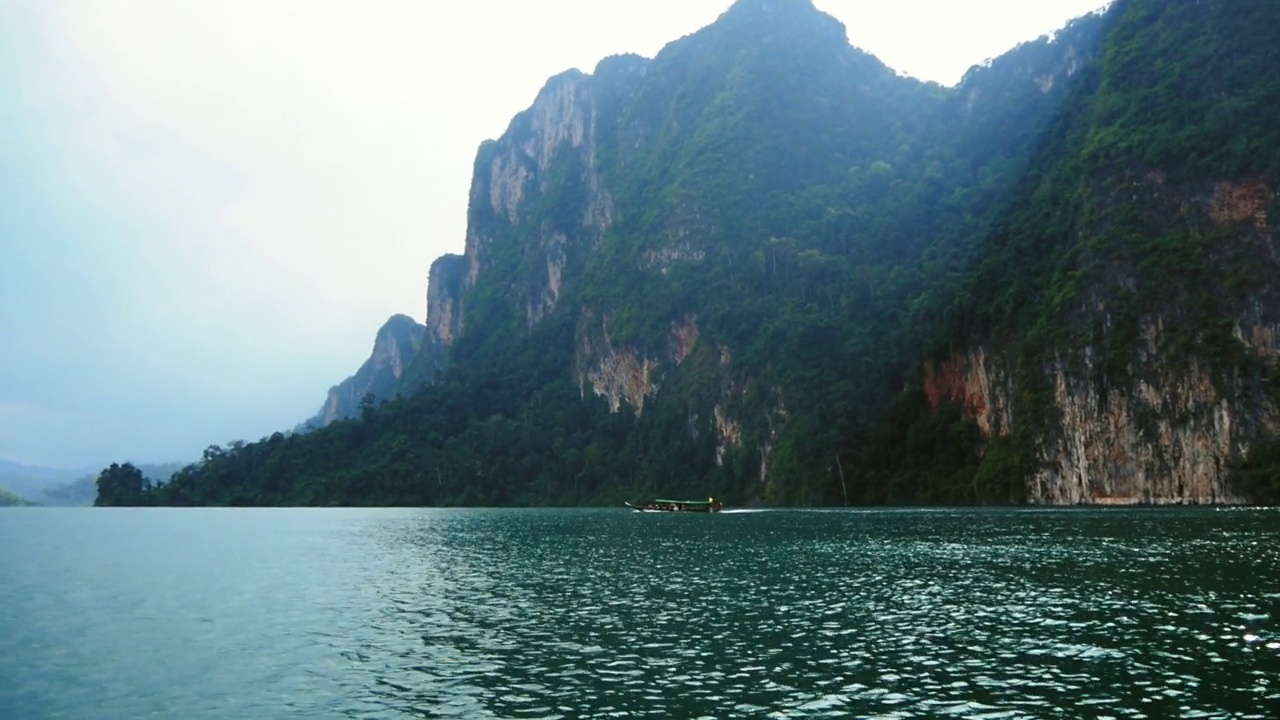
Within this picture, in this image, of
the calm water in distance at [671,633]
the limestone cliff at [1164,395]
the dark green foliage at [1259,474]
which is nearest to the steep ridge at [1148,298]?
the limestone cliff at [1164,395]

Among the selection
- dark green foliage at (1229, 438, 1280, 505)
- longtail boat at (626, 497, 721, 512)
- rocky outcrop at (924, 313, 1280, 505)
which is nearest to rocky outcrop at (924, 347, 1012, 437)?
rocky outcrop at (924, 313, 1280, 505)

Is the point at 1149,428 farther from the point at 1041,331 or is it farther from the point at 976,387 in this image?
the point at 976,387

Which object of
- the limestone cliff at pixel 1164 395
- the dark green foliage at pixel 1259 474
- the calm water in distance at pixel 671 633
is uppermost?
the limestone cliff at pixel 1164 395

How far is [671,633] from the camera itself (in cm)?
2872

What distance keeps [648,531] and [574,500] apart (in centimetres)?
10924

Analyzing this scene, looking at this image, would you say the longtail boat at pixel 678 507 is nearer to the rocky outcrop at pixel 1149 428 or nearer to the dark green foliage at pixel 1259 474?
the rocky outcrop at pixel 1149 428

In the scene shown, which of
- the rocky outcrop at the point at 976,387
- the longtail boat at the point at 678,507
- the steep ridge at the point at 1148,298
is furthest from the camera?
the rocky outcrop at the point at 976,387

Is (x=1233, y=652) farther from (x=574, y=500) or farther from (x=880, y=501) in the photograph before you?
(x=574, y=500)

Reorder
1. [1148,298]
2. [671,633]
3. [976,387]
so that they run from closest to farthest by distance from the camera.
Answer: [671,633], [1148,298], [976,387]

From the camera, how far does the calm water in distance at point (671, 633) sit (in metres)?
20.5

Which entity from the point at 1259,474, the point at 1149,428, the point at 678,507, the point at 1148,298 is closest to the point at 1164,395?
the point at 1149,428

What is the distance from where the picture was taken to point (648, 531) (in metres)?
81.8

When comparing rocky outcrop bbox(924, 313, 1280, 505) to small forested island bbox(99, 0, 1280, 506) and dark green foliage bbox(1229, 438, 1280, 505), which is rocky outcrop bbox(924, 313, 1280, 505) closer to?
small forested island bbox(99, 0, 1280, 506)

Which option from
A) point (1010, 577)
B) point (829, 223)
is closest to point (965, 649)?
point (1010, 577)
